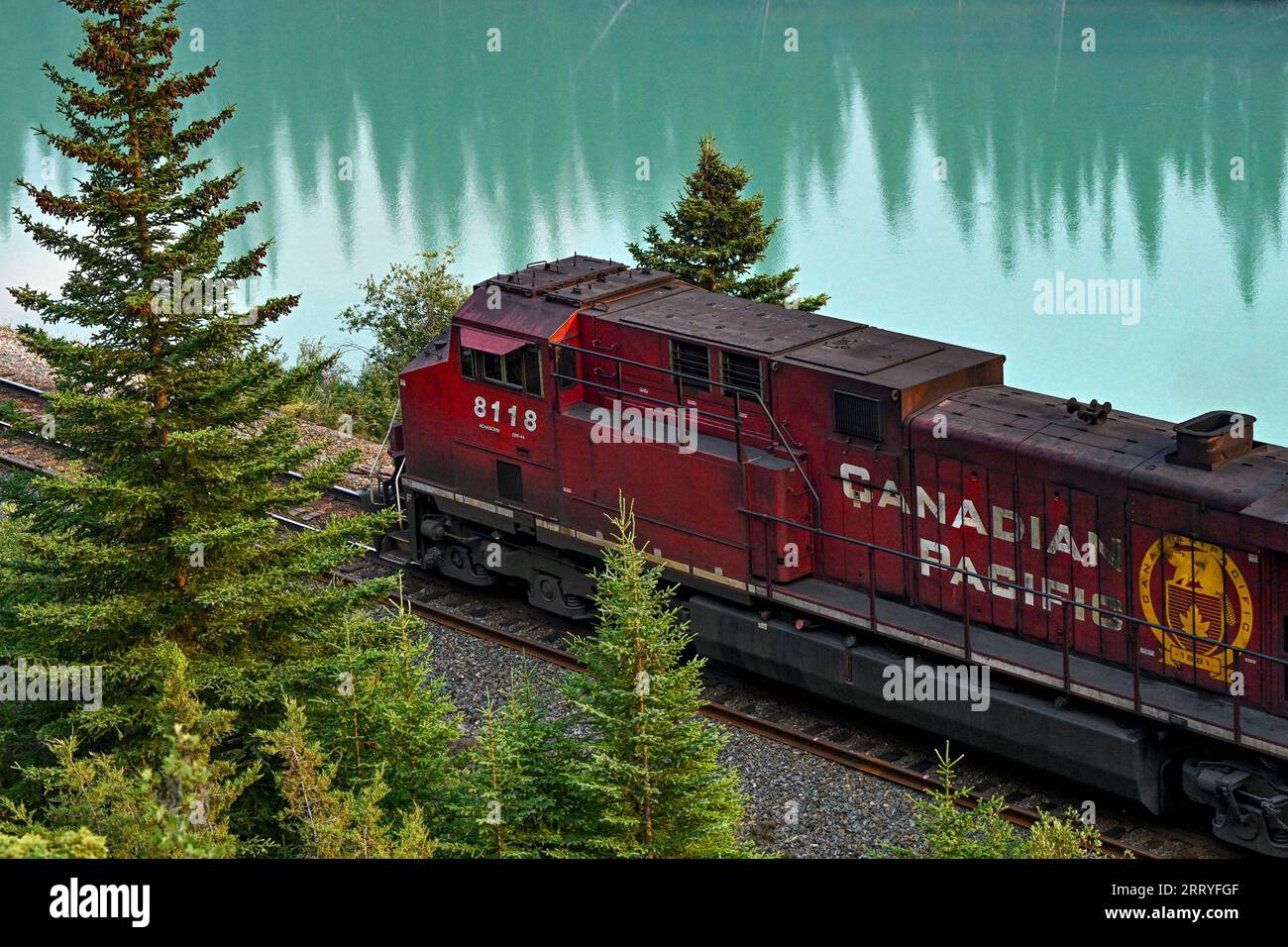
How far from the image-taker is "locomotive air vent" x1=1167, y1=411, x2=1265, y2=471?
46.6ft

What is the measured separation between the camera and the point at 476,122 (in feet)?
221

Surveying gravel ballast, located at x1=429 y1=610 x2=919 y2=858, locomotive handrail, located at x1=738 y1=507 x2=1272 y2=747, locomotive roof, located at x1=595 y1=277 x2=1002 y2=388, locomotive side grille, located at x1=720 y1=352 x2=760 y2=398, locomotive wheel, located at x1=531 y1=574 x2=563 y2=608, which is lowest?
gravel ballast, located at x1=429 y1=610 x2=919 y2=858

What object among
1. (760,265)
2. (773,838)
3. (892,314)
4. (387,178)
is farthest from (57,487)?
(387,178)

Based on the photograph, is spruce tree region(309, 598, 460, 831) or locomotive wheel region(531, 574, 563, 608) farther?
locomotive wheel region(531, 574, 563, 608)

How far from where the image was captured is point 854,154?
6022cm

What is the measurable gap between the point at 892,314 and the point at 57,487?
3413 centimetres

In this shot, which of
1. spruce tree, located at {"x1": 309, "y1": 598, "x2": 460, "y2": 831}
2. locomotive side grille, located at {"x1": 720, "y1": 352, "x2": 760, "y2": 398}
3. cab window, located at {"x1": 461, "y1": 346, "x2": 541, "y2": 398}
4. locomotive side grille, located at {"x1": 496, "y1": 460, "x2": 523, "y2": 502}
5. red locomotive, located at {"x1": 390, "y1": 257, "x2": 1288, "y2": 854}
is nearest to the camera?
spruce tree, located at {"x1": 309, "y1": 598, "x2": 460, "y2": 831}

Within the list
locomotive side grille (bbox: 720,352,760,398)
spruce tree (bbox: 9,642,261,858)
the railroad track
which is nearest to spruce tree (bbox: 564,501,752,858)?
spruce tree (bbox: 9,642,261,858)

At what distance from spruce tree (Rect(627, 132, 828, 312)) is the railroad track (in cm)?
672

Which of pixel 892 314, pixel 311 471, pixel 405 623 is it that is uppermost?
pixel 311 471

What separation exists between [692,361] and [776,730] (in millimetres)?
4279

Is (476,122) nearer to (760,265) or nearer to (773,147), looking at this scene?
(773,147)

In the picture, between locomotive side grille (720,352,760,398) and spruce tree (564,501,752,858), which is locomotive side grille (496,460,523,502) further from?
spruce tree (564,501,752,858)

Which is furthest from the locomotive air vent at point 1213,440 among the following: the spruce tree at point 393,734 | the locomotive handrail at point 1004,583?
the spruce tree at point 393,734
